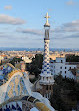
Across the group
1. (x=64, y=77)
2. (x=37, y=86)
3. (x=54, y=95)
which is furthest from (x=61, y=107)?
(x=64, y=77)

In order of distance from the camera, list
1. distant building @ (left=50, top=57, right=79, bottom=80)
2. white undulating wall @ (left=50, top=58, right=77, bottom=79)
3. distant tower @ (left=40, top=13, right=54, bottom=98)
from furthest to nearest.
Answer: white undulating wall @ (left=50, top=58, right=77, bottom=79)
distant building @ (left=50, top=57, right=79, bottom=80)
distant tower @ (left=40, top=13, right=54, bottom=98)

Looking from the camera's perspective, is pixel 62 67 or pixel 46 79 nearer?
pixel 46 79

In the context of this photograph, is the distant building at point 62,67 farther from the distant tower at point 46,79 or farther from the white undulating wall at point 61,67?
the distant tower at point 46,79

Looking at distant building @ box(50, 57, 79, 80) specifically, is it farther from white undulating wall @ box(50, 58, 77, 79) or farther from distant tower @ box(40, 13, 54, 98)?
distant tower @ box(40, 13, 54, 98)

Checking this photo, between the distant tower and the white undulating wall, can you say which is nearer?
the distant tower

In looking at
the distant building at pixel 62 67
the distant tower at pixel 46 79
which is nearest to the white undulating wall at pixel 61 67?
the distant building at pixel 62 67

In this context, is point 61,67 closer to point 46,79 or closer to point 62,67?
point 62,67

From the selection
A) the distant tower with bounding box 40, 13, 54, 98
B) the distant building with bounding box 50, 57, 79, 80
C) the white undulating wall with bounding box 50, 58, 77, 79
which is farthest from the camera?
the white undulating wall with bounding box 50, 58, 77, 79

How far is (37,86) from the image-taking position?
13.8 m

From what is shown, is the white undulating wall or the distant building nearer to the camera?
the distant building

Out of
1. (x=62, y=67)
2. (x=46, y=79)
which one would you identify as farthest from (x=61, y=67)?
(x=46, y=79)

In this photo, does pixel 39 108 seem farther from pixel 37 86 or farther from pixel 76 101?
pixel 76 101

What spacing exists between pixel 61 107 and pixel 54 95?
99 cm

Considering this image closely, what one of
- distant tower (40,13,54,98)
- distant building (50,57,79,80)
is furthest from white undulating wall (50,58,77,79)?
distant tower (40,13,54,98)
